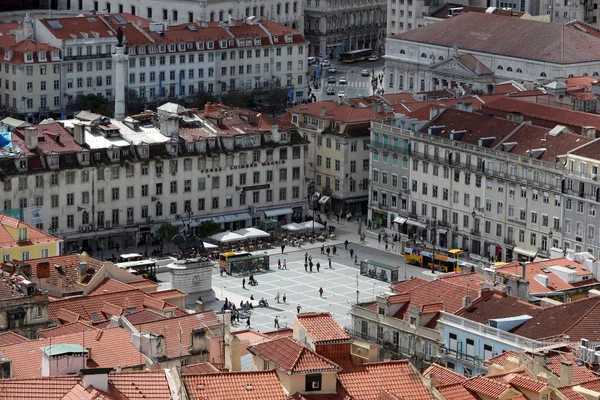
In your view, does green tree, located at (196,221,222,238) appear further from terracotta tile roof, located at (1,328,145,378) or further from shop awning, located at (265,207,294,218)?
terracotta tile roof, located at (1,328,145,378)

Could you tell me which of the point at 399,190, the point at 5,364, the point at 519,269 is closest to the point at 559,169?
the point at 399,190

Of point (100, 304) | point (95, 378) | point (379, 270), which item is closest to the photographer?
point (95, 378)

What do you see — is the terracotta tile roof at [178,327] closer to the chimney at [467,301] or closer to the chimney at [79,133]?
the chimney at [467,301]

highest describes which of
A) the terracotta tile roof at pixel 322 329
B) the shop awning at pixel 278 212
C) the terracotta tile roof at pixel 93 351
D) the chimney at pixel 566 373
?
the terracotta tile roof at pixel 322 329

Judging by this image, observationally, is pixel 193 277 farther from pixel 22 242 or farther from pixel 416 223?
pixel 416 223

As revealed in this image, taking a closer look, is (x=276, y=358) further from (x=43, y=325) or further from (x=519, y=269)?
(x=519, y=269)

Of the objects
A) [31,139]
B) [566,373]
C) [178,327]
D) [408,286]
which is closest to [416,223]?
[31,139]

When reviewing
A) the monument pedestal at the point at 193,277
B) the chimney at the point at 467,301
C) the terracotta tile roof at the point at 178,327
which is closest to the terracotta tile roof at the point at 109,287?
the monument pedestal at the point at 193,277
